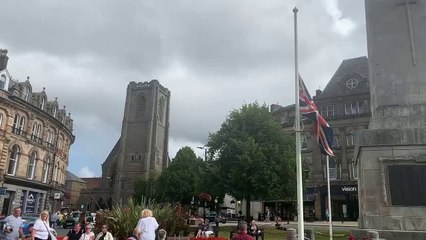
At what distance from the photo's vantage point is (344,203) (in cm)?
4456

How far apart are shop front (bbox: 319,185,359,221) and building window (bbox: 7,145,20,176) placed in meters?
36.2

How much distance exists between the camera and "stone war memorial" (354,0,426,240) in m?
12.5

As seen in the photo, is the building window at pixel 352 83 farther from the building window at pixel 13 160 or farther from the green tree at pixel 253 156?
the building window at pixel 13 160

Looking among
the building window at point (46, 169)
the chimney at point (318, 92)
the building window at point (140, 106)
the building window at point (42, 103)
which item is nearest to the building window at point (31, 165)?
the building window at point (46, 169)

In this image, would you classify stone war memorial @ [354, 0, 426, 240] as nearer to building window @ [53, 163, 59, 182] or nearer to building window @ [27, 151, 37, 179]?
building window @ [27, 151, 37, 179]

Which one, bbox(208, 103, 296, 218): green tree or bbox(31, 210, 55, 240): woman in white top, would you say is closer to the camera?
bbox(31, 210, 55, 240): woman in white top

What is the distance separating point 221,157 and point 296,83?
67.1ft

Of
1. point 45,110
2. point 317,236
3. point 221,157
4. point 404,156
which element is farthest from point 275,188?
point 45,110

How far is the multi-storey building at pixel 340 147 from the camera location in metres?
44.6

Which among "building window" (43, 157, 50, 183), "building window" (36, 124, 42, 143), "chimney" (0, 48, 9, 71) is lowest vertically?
"building window" (43, 157, 50, 183)

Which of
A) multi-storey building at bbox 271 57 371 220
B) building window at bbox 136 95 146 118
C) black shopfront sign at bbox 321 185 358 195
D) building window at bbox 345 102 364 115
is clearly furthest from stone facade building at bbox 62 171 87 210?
building window at bbox 345 102 364 115

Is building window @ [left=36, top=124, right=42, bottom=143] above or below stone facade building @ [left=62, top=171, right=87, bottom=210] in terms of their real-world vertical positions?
above

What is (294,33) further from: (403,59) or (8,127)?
(8,127)

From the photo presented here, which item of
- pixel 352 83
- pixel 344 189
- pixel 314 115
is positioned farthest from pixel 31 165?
pixel 352 83
